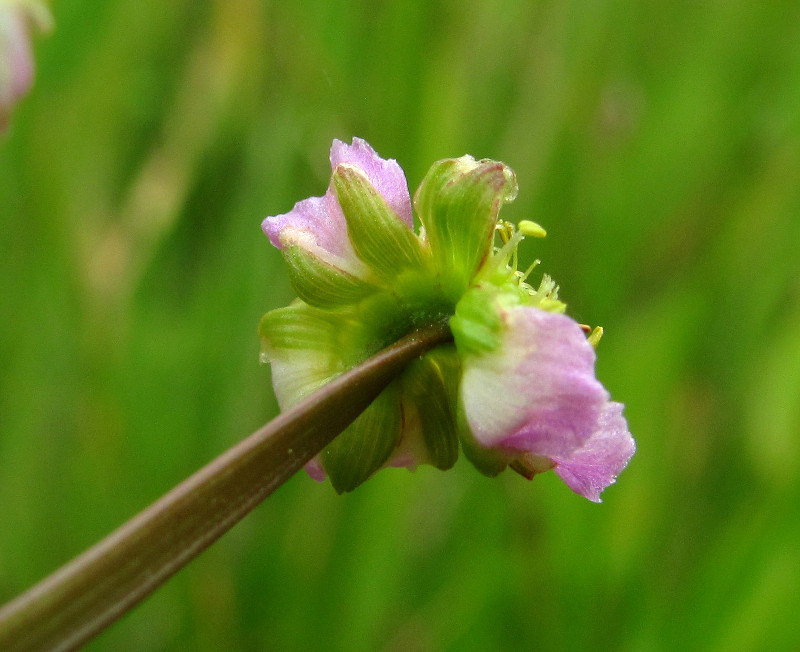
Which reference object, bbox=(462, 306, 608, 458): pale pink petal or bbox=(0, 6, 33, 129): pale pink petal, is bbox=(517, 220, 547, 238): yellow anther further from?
bbox=(0, 6, 33, 129): pale pink petal

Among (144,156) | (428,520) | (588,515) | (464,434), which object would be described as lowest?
(428,520)

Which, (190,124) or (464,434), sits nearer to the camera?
(464,434)

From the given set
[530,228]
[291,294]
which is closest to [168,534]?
[530,228]

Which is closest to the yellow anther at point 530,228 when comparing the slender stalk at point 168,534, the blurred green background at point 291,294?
the slender stalk at point 168,534

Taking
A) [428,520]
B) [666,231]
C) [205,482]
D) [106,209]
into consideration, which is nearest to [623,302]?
[666,231]

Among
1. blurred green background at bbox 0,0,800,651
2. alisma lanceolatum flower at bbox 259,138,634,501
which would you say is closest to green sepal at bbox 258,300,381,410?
alisma lanceolatum flower at bbox 259,138,634,501

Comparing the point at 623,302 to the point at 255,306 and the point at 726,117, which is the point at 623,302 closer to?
the point at 726,117

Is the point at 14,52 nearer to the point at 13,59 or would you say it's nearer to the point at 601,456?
the point at 13,59
